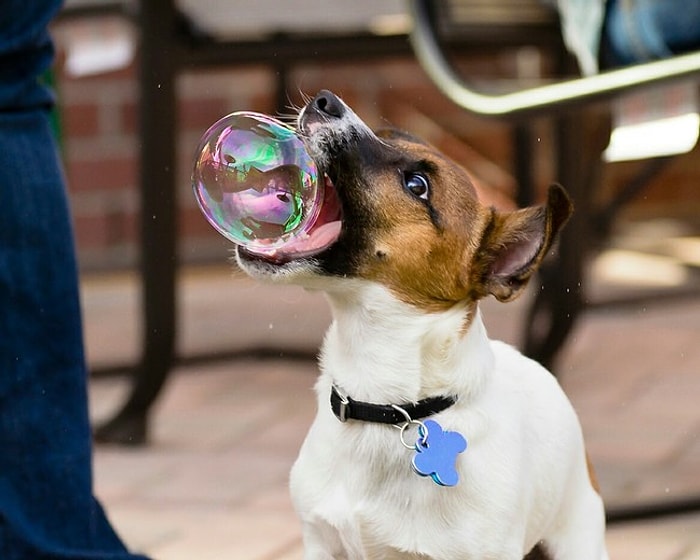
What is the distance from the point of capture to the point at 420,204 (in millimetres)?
1690

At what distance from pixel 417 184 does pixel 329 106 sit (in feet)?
0.53

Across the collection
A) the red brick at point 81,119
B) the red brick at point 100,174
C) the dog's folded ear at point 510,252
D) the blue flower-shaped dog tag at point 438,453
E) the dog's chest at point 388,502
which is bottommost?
the red brick at point 100,174

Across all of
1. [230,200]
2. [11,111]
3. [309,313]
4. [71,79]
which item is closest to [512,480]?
[230,200]

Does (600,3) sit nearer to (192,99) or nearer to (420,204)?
(420,204)

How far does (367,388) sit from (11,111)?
0.74 m

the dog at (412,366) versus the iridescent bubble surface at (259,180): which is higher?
the iridescent bubble surface at (259,180)

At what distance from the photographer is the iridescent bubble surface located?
1582mm

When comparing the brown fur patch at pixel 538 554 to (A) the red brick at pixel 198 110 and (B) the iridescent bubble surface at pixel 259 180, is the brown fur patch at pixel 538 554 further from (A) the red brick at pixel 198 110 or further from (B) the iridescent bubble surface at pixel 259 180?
(A) the red brick at pixel 198 110

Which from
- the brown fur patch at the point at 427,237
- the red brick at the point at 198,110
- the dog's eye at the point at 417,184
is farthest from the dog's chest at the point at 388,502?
the red brick at the point at 198,110

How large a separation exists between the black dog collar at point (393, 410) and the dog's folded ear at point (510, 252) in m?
0.15

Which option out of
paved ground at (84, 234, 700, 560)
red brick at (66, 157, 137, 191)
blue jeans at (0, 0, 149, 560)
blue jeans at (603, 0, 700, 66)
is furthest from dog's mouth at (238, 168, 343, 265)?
red brick at (66, 157, 137, 191)

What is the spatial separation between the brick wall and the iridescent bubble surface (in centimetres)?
309

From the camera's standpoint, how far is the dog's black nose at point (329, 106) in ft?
5.30

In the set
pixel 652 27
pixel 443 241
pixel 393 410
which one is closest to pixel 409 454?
pixel 393 410
